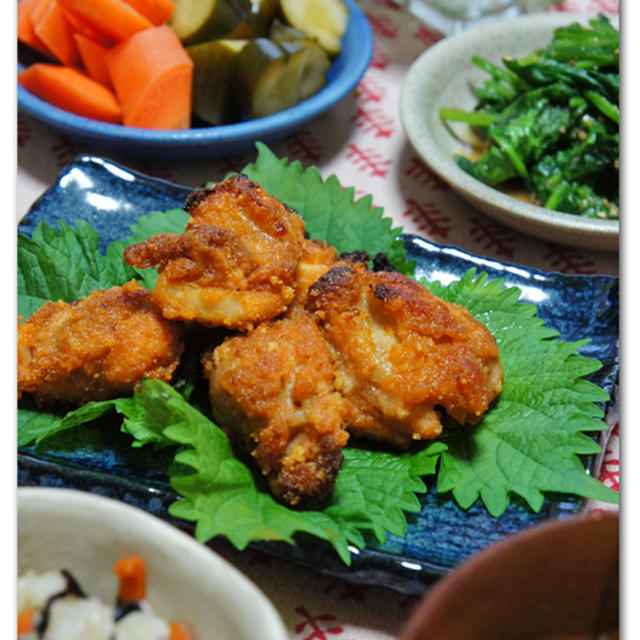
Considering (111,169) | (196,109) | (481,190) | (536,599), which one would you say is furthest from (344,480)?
(196,109)

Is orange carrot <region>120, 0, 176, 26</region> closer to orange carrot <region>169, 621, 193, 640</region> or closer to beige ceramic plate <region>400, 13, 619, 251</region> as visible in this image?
beige ceramic plate <region>400, 13, 619, 251</region>

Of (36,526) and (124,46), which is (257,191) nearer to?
(36,526)

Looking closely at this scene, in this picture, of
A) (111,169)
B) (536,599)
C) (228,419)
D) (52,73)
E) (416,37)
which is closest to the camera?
(536,599)

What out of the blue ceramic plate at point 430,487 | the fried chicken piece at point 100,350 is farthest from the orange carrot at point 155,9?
the fried chicken piece at point 100,350

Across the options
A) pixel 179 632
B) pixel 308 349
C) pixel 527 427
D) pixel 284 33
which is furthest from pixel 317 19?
pixel 179 632

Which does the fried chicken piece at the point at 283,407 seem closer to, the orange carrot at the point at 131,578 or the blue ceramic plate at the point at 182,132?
the orange carrot at the point at 131,578
